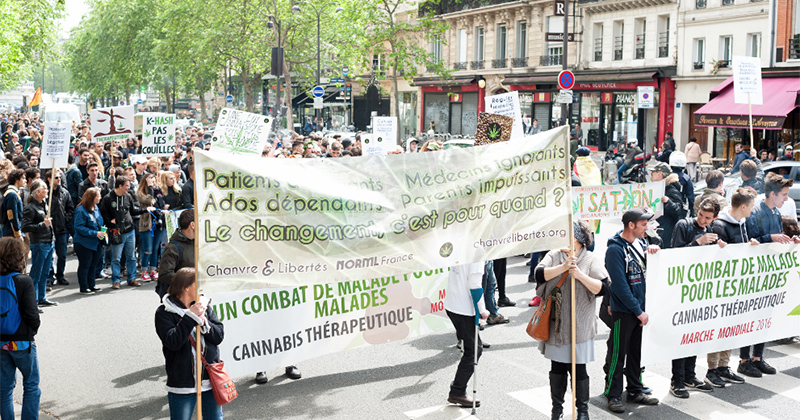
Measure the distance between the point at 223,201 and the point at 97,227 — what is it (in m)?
7.26

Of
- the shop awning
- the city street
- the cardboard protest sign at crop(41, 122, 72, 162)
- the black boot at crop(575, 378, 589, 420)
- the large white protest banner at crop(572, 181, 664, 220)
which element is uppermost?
the shop awning

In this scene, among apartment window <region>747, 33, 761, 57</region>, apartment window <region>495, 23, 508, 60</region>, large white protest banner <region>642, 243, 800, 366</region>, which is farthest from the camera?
apartment window <region>495, 23, 508, 60</region>

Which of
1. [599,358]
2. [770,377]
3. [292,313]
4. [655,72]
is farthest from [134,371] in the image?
[655,72]

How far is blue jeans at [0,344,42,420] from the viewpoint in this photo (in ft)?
20.0

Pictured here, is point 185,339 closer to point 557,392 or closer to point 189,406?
point 189,406

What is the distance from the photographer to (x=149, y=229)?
492 inches

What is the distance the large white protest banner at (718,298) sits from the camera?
7066mm

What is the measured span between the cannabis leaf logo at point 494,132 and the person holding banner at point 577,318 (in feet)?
6.79

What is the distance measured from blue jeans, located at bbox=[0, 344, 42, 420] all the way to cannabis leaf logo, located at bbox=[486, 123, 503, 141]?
14.9ft

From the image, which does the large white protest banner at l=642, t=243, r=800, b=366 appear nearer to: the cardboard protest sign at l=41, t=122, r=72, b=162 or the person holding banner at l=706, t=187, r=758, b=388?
the person holding banner at l=706, t=187, r=758, b=388

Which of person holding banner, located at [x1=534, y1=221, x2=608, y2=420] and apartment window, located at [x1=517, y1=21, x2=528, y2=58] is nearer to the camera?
person holding banner, located at [x1=534, y1=221, x2=608, y2=420]

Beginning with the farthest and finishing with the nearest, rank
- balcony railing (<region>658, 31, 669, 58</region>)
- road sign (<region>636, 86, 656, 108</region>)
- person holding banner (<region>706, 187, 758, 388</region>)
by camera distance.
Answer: balcony railing (<region>658, 31, 669, 58</region>) < road sign (<region>636, 86, 656, 108</region>) < person holding banner (<region>706, 187, 758, 388</region>)

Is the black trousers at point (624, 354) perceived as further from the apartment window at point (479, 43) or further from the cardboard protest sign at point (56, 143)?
the apartment window at point (479, 43)

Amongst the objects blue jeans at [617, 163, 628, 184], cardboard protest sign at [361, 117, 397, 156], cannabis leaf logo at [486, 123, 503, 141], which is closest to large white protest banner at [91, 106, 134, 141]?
cardboard protest sign at [361, 117, 397, 156]
